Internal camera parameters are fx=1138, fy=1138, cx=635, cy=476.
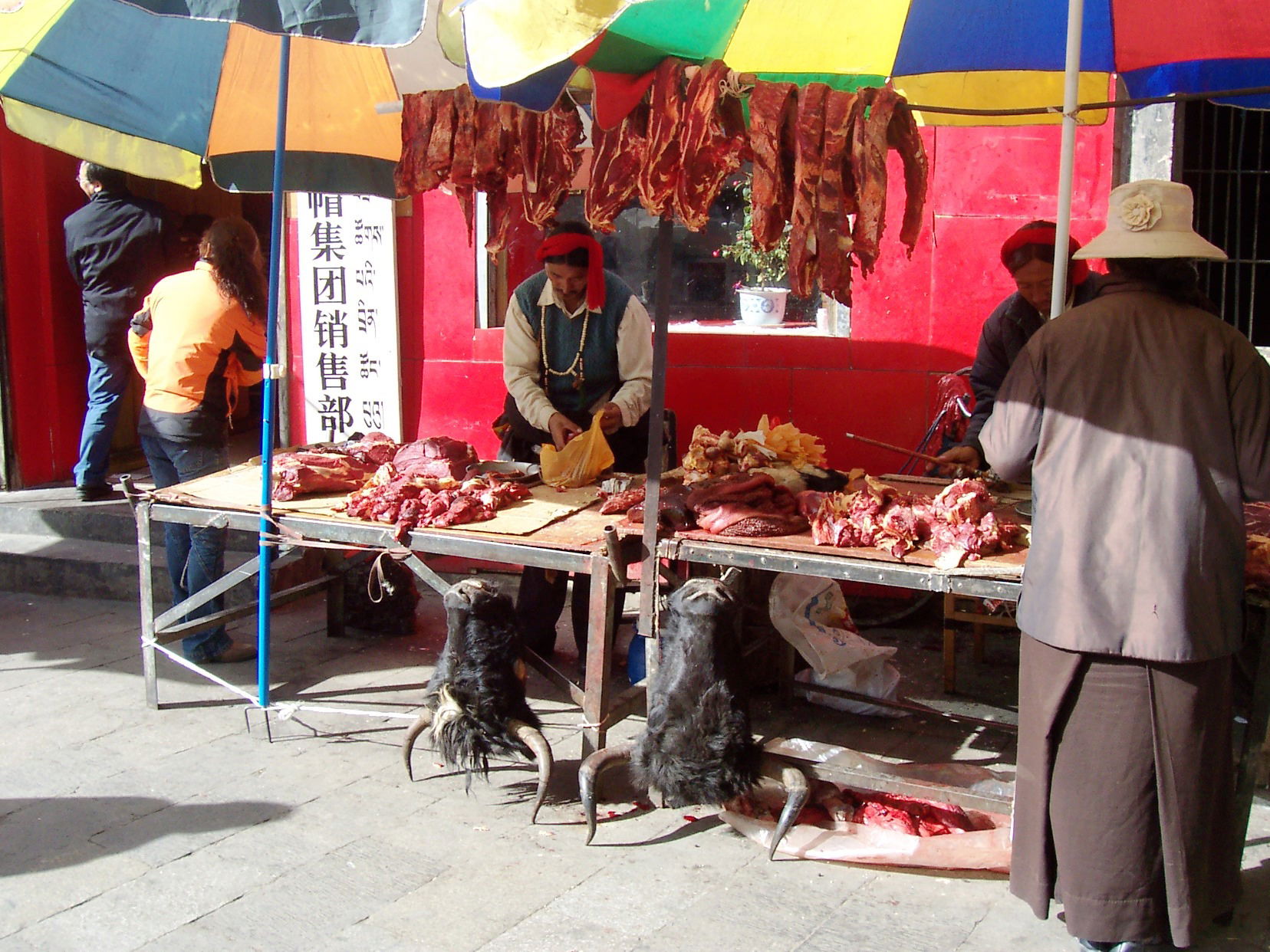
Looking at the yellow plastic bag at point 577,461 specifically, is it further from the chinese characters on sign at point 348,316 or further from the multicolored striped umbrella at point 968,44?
the chinese characters on sign at point 348,316

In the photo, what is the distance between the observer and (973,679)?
17.9 feet

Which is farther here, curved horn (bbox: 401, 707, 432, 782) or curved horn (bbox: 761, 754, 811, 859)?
curved horn (bbox: 401, 707, 432, 782)

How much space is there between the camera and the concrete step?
688 centimetres

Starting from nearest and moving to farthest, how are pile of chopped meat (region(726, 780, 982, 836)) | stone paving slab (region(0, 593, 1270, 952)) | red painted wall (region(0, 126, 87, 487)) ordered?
stone paving slab (region(0, 593, 1270, 952)), pile of chopped meat (region(726, 780, 982, 836)), red painted wall (region(0, 126, 87, 487))

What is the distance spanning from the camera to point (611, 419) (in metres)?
5.48

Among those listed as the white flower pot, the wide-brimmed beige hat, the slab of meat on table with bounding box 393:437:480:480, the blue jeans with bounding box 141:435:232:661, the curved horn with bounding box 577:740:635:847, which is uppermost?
the wide-brimmed beige hat

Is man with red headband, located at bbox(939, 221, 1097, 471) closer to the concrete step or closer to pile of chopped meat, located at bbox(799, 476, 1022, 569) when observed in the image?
pile of chopped meat, located at bbox(799, 476, 1022, 569)

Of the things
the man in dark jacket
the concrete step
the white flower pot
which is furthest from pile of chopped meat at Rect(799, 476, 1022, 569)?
the man in dark jacket

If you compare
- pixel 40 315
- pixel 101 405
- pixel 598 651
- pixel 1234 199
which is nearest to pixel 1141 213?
Answer: pixel 598 651

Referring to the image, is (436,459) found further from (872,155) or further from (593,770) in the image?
(872,155)

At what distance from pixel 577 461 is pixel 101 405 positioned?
4107mm

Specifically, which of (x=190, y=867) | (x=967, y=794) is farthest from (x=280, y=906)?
(x=967, y=794)

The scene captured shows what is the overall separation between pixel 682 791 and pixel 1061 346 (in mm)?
1877

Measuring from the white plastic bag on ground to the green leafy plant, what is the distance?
2.35m
